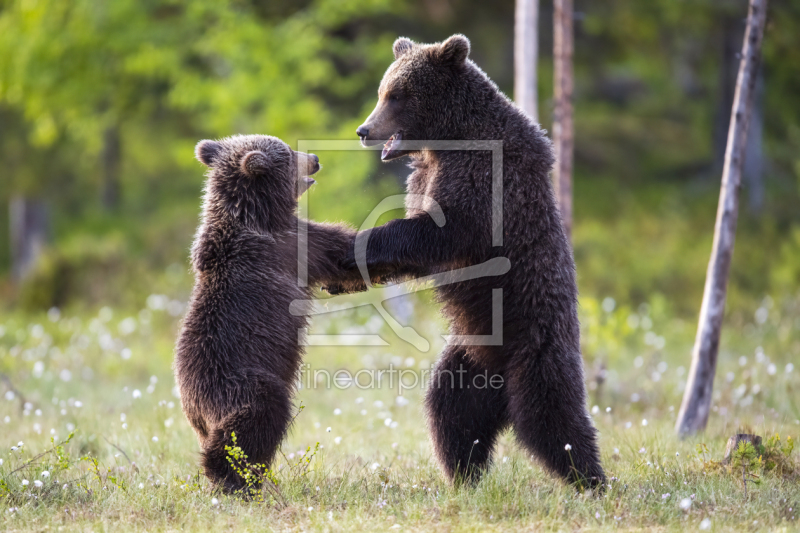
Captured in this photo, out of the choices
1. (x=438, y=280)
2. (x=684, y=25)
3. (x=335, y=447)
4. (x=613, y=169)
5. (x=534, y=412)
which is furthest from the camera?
(x=613, y=169)

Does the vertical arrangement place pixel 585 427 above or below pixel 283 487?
above

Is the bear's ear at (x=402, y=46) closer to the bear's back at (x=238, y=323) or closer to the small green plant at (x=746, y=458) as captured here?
the bear's back at (x=238, y=323)

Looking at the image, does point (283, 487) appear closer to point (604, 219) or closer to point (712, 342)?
point (712, 342)

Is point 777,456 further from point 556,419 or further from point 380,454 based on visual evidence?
point 380,454

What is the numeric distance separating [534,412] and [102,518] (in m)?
2.50

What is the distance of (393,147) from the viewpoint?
5.23m

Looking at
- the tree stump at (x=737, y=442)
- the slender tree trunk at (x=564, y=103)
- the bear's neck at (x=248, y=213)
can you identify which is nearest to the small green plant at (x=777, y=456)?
the tree stump at (x=737, y=442)

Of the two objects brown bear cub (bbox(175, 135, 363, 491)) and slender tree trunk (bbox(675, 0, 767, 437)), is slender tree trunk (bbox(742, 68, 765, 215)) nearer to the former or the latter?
slender tree trunk (bbox(675, 0, 767, 437))

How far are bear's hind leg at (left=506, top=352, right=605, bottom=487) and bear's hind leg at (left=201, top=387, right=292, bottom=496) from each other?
143 centimetres

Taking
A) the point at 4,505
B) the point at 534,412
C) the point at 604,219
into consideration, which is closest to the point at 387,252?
the point at 534,412

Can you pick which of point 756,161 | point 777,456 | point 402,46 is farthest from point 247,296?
point 756,161

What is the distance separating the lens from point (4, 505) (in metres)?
4.48

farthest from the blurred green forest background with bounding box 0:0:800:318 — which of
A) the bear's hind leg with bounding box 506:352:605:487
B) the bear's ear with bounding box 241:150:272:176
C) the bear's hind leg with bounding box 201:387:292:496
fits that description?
the bear's hind leg with bounding box 201:387:292:496

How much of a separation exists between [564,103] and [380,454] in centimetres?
394
